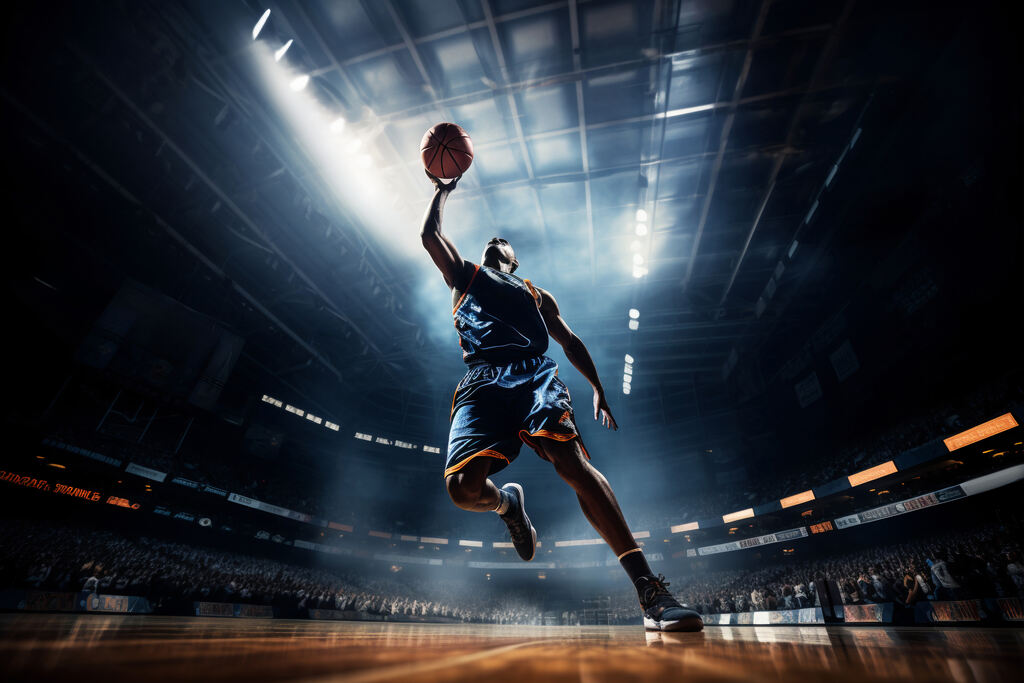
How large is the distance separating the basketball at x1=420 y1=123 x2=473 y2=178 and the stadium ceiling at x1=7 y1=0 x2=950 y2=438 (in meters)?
4.83

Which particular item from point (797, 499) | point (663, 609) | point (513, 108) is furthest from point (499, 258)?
point (797, 499)

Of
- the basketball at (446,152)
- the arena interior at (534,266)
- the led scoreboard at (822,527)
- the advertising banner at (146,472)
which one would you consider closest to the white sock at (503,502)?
the arena interior at (534,266)

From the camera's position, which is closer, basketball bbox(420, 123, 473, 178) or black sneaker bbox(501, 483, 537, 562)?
black sneaker bbox(501, 483, 537, 562)

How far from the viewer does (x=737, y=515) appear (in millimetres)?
13297

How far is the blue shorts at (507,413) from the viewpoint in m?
1.67

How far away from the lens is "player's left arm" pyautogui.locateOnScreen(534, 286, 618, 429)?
2.31 metres

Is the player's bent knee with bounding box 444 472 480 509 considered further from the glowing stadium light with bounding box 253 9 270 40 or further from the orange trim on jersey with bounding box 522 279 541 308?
the glowing stadium light with bounding box 253 9 270 40

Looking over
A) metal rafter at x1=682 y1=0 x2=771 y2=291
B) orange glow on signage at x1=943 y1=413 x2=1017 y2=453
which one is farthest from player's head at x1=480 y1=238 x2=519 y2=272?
orange glow on signage at x1=943 y1=413 x2=1017 y2=453

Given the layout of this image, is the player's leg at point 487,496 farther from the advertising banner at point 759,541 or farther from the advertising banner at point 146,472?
the advertising banner at point 146,472

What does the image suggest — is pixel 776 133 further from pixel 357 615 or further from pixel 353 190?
pixel 357 615

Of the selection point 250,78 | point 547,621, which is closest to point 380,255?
point 250,78

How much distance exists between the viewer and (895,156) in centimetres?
744

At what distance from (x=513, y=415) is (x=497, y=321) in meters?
0.50

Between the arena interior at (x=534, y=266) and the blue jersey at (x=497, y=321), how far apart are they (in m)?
1.37
